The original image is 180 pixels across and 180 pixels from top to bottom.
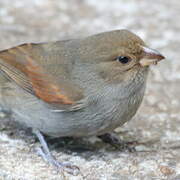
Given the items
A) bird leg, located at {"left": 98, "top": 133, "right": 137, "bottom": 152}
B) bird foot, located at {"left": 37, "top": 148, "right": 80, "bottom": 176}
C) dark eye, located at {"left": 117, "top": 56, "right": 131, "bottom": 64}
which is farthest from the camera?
bird leg, located at {"left": 98, "top": 133, "right": 137, "bottom": 152}

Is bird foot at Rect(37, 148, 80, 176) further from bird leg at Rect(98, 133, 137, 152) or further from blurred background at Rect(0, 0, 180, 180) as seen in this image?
bird leg at Rect(98, 133, 137, 152)

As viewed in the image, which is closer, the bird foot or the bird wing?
the bird foot

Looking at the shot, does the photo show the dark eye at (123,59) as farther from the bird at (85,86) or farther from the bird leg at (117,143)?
the bird leg at (117,143)

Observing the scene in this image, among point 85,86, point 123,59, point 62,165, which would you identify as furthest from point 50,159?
point 123,59

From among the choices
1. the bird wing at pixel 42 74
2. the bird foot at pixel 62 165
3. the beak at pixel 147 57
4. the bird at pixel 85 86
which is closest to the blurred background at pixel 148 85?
the bird foot at pixel 62 165

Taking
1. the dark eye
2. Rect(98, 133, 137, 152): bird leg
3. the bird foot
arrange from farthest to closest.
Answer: Rect(98, 133, 137, 152): bird leg → the dark eye → the bird foot

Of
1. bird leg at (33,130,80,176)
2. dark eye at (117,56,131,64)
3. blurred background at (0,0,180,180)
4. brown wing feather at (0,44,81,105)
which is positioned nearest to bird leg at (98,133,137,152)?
blurred background at (0,0,180,180)
